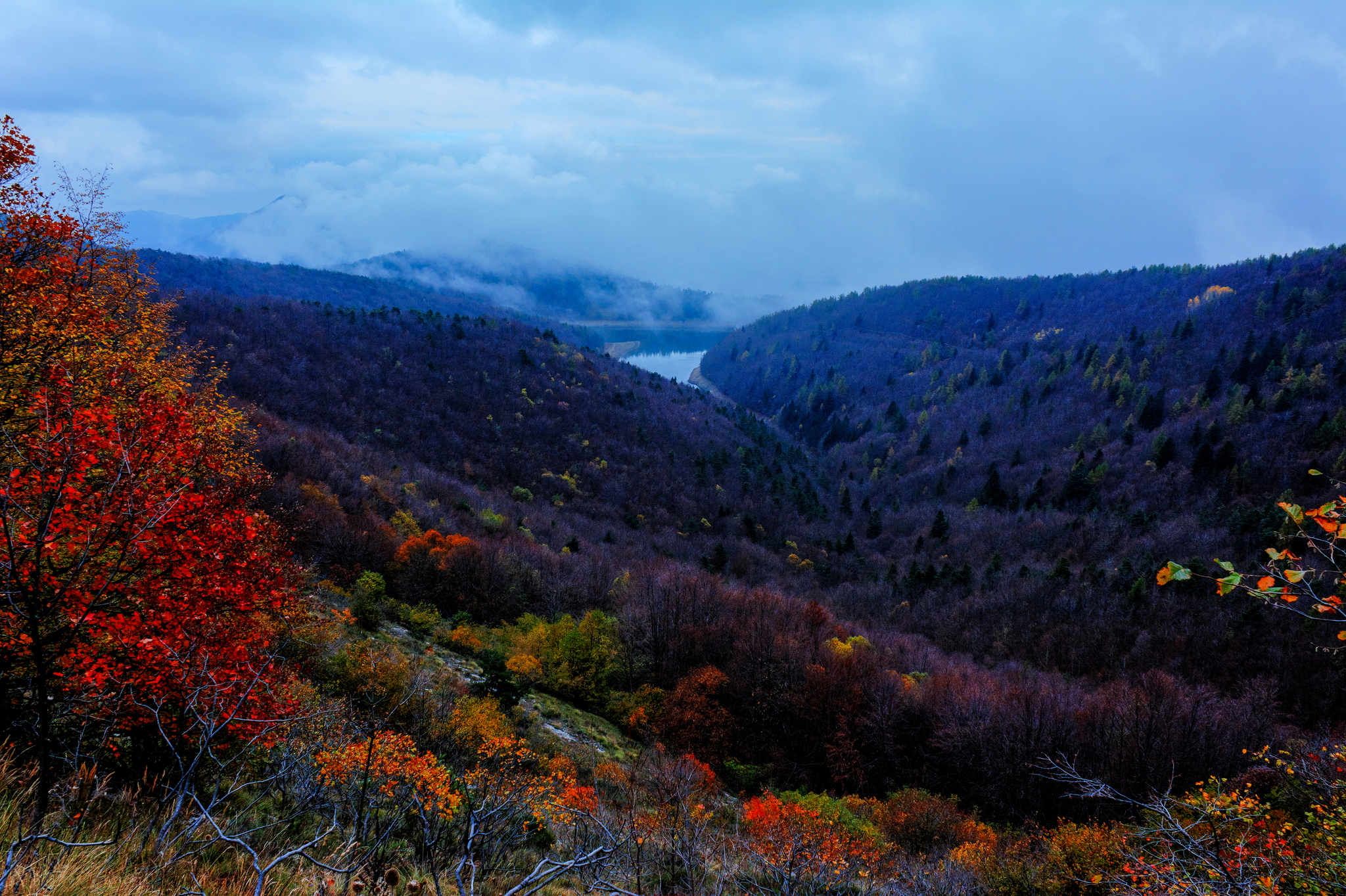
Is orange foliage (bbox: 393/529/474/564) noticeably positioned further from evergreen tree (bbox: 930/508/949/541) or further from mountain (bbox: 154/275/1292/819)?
evergreen tree (bbox: 930/508/949/541)

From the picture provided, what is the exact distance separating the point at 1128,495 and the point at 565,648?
126m

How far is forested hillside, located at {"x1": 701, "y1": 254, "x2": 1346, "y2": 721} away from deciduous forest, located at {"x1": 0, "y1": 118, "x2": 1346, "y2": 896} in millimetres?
812

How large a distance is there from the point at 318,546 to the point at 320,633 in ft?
58.4

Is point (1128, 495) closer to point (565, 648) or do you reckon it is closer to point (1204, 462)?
point (1204, 462)

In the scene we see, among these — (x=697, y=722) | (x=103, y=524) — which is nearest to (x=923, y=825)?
(x=697, y=722)

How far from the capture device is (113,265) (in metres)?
22.5

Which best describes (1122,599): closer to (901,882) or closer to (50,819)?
(901,882)

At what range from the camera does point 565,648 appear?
39.1 meters

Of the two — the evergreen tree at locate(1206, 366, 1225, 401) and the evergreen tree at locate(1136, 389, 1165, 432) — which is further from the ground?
the evergreen tree at locate(1206, 366, 1225, 401)

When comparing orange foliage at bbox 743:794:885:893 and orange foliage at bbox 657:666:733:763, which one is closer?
orange foliage at bbox 743:794:885:893

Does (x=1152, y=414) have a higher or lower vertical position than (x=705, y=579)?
higher

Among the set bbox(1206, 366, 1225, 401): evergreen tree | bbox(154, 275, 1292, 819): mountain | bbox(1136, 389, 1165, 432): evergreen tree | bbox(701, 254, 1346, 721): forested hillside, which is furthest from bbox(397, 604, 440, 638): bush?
bbox(1206, 366, 1225, 401): evergreen tree

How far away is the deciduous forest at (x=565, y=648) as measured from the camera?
9719mm

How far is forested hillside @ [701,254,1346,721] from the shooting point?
64750 millimetres
